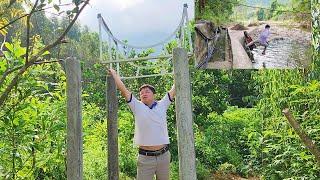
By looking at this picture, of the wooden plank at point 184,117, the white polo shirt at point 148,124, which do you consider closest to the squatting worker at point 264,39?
the white polo shirt at point 148,124

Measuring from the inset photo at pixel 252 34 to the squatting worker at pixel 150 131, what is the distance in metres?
1.89

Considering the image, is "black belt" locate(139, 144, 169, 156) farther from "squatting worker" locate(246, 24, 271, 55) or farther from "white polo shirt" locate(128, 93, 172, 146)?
"squatting worker" locate(246, 24, 271, 55)

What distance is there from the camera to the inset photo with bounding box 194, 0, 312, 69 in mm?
4941

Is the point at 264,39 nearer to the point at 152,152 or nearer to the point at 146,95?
the point at 146,95

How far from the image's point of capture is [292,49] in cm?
507

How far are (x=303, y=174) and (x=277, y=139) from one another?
899 millimetres

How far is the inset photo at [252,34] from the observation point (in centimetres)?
494

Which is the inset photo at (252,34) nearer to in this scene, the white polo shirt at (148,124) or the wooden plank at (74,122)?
the white polo shirt at (148,124)

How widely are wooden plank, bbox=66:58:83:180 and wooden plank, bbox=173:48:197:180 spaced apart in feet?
1.64

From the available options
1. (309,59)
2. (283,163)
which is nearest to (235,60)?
(309,59)

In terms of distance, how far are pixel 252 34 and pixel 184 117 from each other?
272cm

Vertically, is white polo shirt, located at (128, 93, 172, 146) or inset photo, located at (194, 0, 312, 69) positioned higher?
inset photo, located at (194, 0, 312, 69)

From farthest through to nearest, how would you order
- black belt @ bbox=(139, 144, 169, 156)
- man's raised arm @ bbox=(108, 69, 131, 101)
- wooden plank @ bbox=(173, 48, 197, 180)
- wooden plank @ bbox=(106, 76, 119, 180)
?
wooden plank @ bbox=(106, 76, 119, 180)
black belt @ bbox=(139, 144, 169, 156)
man's raised arm @ bbox=(108, 69, 131, 101)
wooden plank @ bbox=(173, 48, 197, 180)

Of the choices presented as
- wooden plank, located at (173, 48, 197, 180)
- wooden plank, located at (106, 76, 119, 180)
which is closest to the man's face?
wooden plank, located at (106, 76, 119, 180)
